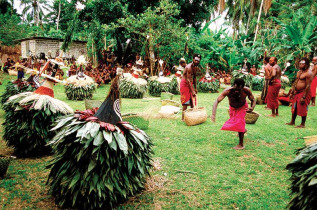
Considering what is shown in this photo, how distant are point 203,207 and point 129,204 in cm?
89

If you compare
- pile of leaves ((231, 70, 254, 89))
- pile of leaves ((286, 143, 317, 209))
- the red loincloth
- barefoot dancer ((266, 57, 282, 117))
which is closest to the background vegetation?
pile of leaves ((231, 70, 254, 89))

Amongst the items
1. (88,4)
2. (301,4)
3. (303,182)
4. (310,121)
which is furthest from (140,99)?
(301,4)

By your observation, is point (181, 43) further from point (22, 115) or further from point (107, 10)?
point (22, 115)

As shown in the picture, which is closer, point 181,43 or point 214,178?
point 214,178

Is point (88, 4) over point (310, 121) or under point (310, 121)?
over

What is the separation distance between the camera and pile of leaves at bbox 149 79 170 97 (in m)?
12.3

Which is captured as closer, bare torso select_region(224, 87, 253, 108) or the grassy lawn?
the grassy lawn

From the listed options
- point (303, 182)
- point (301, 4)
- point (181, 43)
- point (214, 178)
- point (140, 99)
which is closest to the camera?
point (303, 182)

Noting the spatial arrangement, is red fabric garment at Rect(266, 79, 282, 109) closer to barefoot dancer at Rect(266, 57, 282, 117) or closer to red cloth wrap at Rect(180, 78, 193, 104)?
barefoot dancer at Rect(266, 57, 282, 117)

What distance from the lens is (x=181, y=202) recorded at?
3.02 meters

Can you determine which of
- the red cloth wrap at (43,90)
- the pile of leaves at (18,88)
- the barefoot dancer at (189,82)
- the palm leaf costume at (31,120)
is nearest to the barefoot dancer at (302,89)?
the barefoot dancer at (189,82)

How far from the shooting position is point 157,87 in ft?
40.5

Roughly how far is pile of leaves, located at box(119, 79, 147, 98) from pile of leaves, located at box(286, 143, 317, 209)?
31.5 ft

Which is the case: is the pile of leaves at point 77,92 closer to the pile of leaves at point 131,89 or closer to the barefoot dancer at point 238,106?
the pile of leaves at point 131,89
